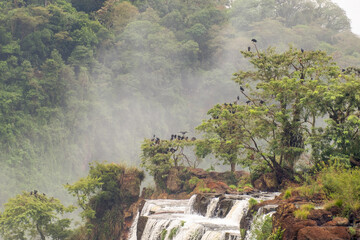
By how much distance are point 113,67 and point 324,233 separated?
58547 mm

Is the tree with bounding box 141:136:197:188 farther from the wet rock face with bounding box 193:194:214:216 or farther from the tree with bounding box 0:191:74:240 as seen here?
the wet rock face with bounding box 193:194:214:216

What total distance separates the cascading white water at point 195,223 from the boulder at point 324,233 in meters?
4.07

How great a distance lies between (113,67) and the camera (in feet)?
A: 227

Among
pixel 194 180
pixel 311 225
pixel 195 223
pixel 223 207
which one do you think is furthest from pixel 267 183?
pixel 311 225

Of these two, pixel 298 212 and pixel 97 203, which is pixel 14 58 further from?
pixel 298 212

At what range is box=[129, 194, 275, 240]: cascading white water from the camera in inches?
719

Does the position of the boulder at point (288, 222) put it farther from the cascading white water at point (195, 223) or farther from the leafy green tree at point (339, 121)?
the leafy green tree at point (339, 121)

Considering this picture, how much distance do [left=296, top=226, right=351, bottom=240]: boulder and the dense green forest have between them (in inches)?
1691

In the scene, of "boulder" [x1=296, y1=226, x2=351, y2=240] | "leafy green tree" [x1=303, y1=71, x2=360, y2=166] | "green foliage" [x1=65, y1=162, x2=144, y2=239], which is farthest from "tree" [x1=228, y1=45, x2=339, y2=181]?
"boulder" [x1=296, y1=226, x2=351, y2=240]

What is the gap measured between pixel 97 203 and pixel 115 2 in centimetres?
4860

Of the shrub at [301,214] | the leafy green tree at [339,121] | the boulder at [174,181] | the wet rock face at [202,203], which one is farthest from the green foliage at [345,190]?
the boulder at [174,181]

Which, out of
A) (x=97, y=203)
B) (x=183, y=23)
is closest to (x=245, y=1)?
(x=183, y=23)

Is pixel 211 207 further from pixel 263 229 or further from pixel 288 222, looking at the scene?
pixel 288 222

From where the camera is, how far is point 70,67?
63562mm
